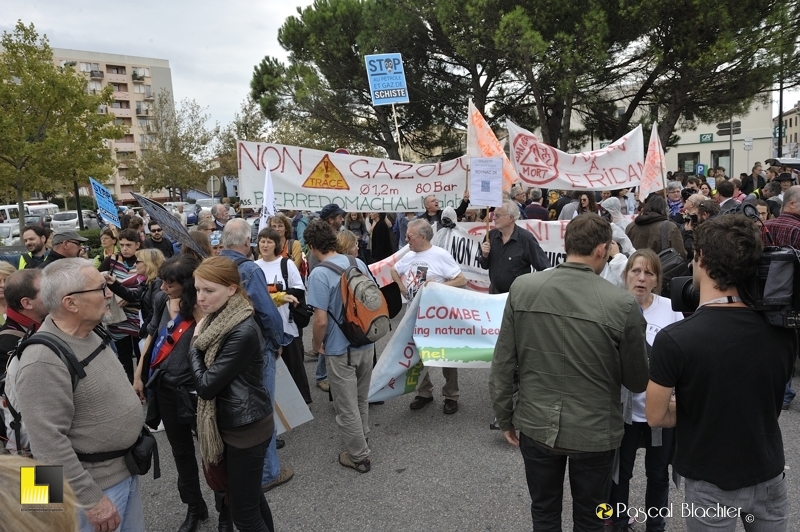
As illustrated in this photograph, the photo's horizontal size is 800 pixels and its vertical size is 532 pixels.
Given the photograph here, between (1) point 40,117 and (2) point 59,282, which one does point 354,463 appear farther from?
(1) point 40,117

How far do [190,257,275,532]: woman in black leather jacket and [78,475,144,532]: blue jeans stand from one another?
1.10ft

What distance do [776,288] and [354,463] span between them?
3.11m

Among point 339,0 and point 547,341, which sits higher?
point 339,0

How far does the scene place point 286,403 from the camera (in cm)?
412

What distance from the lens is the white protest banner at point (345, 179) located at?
7113 mm

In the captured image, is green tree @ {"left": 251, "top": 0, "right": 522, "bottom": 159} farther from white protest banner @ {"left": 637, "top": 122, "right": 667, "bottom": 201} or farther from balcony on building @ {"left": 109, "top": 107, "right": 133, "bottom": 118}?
balcony on building @ {"left": 109, "top": 107, "right": 133, "bottom": 118}

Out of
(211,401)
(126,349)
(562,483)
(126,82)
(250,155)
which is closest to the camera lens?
(562,483)

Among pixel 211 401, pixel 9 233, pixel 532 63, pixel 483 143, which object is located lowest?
pixel 211 401

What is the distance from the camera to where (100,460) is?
2.28 metres

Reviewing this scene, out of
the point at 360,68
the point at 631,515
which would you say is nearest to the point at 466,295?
the point at 631,515

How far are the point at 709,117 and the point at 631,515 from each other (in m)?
23.4

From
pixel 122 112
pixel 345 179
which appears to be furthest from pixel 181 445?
pixel 122 112

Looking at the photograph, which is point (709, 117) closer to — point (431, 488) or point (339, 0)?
point (339, 0)

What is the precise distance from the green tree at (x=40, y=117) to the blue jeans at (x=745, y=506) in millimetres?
22157
